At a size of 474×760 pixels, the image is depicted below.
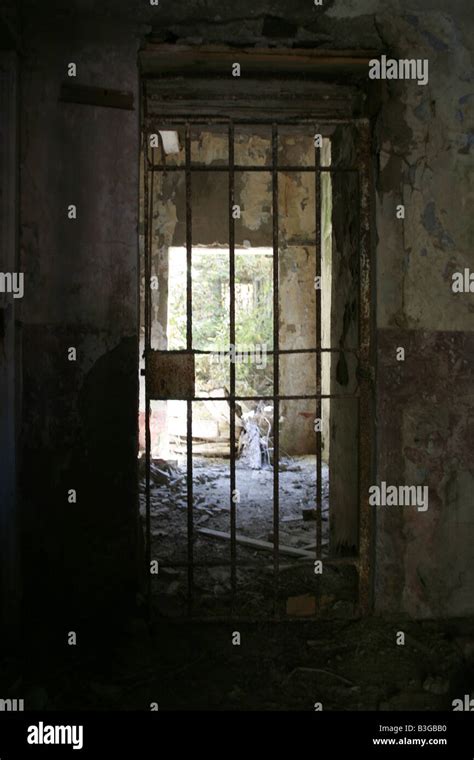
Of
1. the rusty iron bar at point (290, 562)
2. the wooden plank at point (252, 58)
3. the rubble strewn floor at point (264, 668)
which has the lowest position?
the rubble strewn floor at point (264, 668)

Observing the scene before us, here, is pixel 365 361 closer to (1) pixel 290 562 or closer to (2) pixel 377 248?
(2) pixel 377 248

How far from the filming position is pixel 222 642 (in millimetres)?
2631

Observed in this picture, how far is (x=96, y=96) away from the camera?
255 centimetres

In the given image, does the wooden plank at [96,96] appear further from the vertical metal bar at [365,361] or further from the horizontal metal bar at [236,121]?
the vertical metal bar at [365,361]

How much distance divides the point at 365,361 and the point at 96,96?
180 cm

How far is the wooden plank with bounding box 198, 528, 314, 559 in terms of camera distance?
363cm

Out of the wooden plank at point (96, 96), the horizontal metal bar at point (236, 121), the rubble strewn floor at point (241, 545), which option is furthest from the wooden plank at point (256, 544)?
the wooden plank at point (96, 96)

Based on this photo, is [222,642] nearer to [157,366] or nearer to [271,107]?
[157,366]

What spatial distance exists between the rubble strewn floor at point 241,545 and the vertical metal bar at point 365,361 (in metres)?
0.25

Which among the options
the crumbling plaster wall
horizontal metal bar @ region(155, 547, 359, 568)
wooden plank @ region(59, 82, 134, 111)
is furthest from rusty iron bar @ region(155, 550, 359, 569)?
wooden plank @ region(59, 82, 134, 111)

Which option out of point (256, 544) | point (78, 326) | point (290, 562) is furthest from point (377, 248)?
point (256, 544)

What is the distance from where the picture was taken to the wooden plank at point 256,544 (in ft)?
11.9

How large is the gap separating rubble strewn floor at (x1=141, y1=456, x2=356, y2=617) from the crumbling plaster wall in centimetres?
55

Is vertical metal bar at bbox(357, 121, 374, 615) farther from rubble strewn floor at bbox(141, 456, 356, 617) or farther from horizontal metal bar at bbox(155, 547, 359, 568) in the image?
rubble strewn floor at bbox(141, 456, 356, 617)
